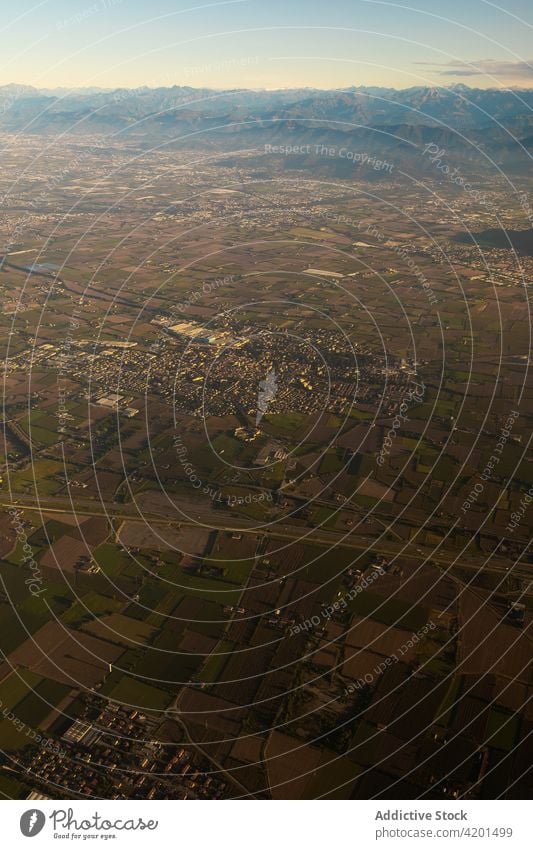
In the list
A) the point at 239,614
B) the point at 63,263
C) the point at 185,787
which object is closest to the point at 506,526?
the point at 239,614

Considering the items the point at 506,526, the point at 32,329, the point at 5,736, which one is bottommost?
the point at 5,736

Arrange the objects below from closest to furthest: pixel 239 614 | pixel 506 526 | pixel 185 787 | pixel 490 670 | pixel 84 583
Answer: pixel 185 787, pixel 490 670, pixel 239 614, pixel 84 583, pixel 506 526

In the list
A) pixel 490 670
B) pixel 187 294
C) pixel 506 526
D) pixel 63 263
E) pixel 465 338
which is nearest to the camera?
pixel 490 670

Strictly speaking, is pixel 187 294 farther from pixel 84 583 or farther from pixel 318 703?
pixel 318 703

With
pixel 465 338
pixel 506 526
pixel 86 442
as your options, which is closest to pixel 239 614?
pixel 506 526

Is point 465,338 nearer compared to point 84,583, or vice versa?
point 84,583

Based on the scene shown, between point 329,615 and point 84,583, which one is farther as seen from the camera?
point 84,583

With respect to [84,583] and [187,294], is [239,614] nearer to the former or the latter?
[84,583]

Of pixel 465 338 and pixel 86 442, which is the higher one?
pixel 465 338

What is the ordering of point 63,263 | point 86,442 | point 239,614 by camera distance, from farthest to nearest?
point 63,263
point 86,442
point 239,614
